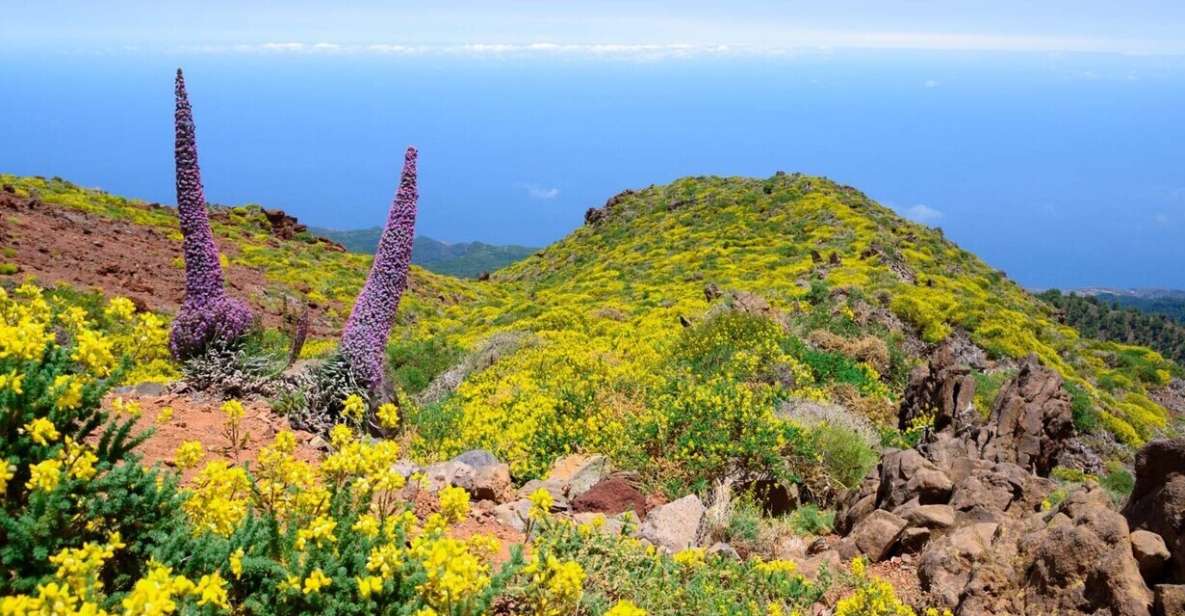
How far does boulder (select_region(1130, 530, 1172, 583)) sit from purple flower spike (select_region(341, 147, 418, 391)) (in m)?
6.07

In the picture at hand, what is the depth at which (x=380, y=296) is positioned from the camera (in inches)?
303

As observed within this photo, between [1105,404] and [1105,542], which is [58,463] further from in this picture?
[1105,404]

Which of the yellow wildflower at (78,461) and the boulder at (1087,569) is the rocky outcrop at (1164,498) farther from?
the yellow wildflower at (78,461)

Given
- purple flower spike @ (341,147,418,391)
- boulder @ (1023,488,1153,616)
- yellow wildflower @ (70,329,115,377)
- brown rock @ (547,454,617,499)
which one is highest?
yellow wildflower @ (70,329,115,377)

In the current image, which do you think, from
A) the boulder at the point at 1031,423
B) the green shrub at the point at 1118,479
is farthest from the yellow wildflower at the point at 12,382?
the green shrub at the point at 1118,479

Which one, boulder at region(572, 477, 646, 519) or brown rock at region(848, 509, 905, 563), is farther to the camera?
boulder at region(572, 477, 646, 519)

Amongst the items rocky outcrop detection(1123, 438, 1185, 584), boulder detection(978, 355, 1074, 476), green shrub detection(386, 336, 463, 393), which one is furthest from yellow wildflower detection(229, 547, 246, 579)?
green shrub detection(386, 336, 463, 393)

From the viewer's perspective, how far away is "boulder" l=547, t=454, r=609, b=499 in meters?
7.23

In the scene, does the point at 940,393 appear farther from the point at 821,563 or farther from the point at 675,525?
the point at 675,525

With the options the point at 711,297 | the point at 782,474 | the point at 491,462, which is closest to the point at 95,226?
the point at 711,297

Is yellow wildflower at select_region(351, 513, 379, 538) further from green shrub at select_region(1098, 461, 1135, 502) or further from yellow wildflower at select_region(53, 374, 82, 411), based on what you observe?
green shrub at select_region(1098, 461, 1135, 502)

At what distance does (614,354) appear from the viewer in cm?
1353

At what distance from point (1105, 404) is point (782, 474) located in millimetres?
11109

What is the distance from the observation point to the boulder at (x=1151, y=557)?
4.79m
